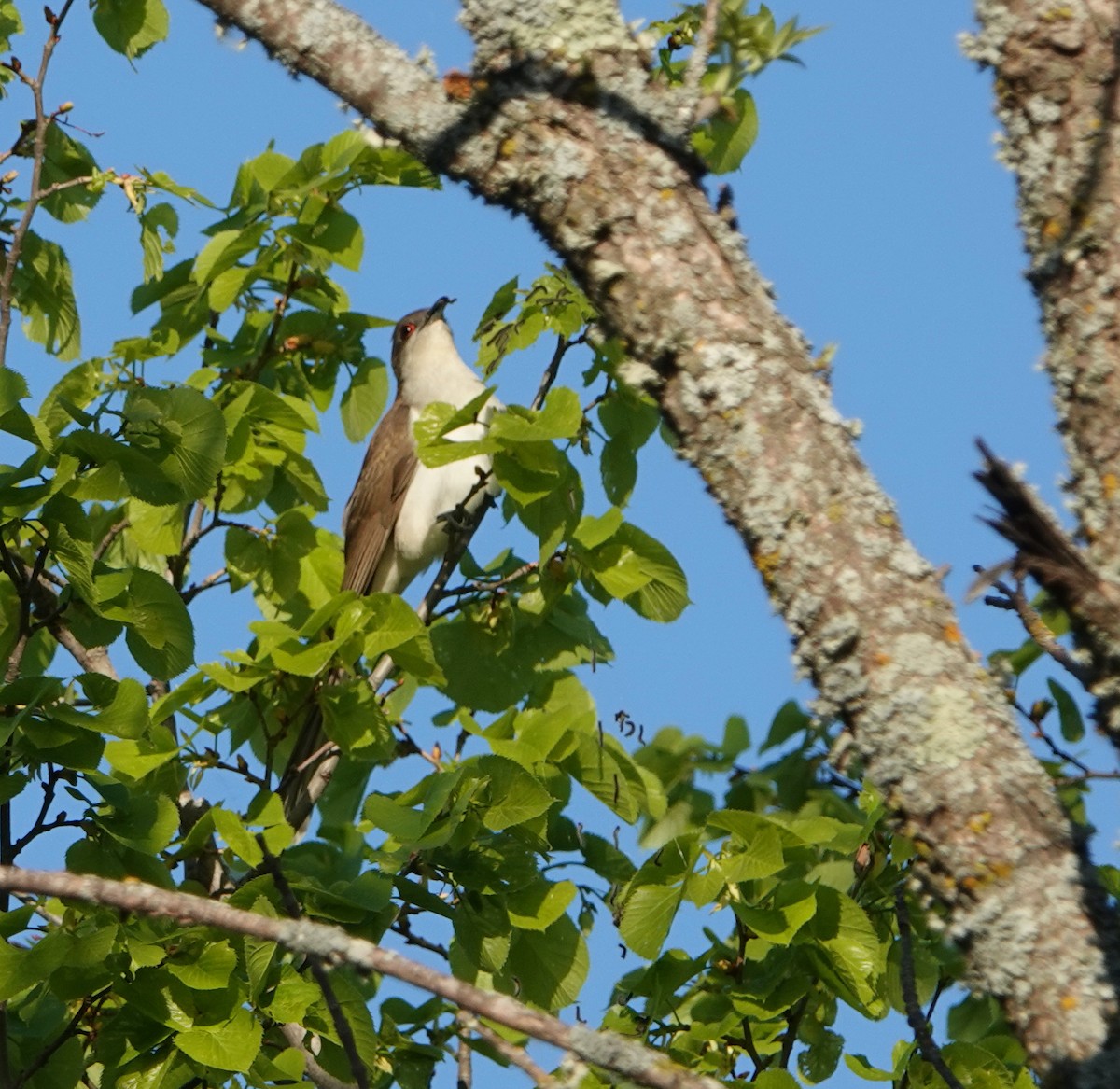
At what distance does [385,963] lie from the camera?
2041 millimetres

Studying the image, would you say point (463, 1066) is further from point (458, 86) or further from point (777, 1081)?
point (458, 86)

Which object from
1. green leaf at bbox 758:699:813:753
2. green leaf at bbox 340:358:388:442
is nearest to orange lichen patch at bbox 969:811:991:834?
green leaf at bbox 758:699:813:753

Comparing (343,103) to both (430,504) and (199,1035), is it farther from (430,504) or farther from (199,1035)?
(430,504)

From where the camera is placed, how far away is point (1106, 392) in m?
2.20

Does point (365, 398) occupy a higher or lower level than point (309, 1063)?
higher

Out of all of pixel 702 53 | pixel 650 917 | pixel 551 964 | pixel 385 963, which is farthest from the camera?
pixel 551 964

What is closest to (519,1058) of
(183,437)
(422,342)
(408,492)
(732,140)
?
(183,437)

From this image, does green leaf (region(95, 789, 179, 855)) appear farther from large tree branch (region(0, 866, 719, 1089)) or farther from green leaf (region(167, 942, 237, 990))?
large tree branch (region(0, 866, 719, 1089))

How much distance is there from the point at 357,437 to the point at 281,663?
2.15m

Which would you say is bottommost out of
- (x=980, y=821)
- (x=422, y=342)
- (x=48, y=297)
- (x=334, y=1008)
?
(x=334, y=1008)

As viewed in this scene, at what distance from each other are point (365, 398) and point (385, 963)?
15.4 ft

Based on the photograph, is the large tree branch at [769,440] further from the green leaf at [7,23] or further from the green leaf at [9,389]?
the green leaf at [7,23]

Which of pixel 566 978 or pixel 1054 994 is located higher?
pixel 566 978

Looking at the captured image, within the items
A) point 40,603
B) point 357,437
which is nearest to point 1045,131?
point 40,603
